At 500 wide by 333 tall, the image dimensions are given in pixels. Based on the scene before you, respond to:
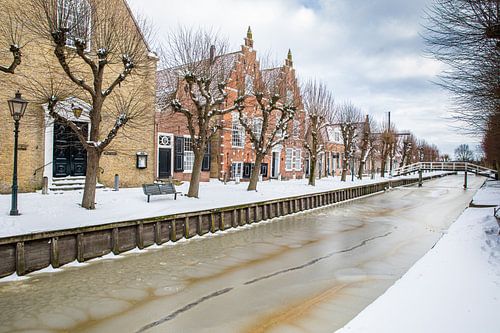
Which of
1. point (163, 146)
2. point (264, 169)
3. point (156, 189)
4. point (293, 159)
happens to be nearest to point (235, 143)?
point (264, 169)

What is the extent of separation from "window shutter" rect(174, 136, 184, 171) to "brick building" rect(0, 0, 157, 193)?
568 cm

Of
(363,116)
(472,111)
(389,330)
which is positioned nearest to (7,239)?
(389,330)

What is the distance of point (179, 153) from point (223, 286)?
17875 millimetres

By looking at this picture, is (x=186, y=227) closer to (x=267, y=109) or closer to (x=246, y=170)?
(x=267, y=109)

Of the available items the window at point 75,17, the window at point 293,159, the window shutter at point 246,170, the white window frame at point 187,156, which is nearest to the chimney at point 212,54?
the window at point 75,17

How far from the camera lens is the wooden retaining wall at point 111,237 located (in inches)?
336

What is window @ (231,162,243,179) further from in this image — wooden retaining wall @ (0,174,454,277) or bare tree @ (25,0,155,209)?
bare tree @ (25,0,155,209)

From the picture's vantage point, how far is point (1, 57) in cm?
1442

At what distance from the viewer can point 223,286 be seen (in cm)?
799

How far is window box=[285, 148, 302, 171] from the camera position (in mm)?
37906

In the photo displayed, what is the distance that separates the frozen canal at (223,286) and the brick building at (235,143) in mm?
9957

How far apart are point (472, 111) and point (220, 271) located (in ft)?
30.2

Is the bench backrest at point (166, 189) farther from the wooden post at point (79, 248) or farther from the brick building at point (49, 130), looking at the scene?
the wooden post at point (79, 248)

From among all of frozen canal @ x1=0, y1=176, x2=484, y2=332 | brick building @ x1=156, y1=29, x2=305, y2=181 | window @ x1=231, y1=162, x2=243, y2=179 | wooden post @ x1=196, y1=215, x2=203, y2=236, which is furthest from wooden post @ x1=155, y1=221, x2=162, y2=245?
window @ x1=231, y1=162, x2=243, y2=179
